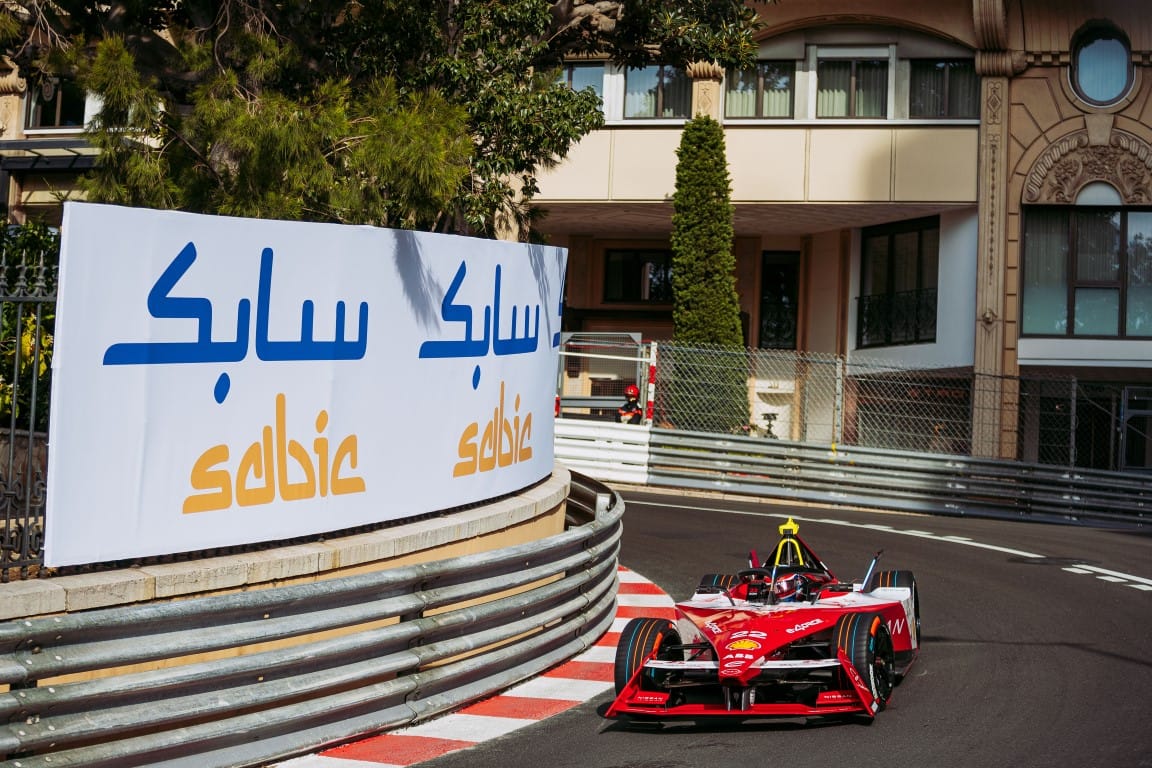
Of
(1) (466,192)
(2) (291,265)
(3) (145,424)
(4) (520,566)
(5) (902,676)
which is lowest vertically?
(5) (902,676)

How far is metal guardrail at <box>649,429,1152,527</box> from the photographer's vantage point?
21281 millimetres

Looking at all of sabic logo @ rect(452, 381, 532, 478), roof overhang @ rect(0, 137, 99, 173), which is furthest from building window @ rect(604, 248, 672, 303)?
sabic logo @ rect(452, 381, 532, 478)

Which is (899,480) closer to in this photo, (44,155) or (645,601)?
(645,601)

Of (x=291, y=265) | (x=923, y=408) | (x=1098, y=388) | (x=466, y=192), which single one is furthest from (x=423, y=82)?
(x=1098, y=388)

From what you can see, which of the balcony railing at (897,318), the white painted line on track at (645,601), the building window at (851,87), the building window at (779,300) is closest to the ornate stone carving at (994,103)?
Result: the building window at (851,87)

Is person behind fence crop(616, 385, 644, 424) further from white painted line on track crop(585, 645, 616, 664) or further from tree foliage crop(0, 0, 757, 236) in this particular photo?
white painted line on track crop(585, 645, 616, 664)

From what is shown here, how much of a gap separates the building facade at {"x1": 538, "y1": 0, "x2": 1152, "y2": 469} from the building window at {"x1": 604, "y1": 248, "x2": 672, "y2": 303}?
Answer: 2.41m

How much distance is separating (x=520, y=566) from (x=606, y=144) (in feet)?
67.7

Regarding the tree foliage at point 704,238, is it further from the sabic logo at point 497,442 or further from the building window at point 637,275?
the sabic logo at point 497,442

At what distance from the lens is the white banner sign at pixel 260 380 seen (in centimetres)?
657

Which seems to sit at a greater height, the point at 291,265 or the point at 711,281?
the point at 711,281

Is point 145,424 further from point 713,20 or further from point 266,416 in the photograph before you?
point 713,20

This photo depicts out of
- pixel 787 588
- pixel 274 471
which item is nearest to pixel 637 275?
pixel 787 588

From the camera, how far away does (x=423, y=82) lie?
46.0ft
